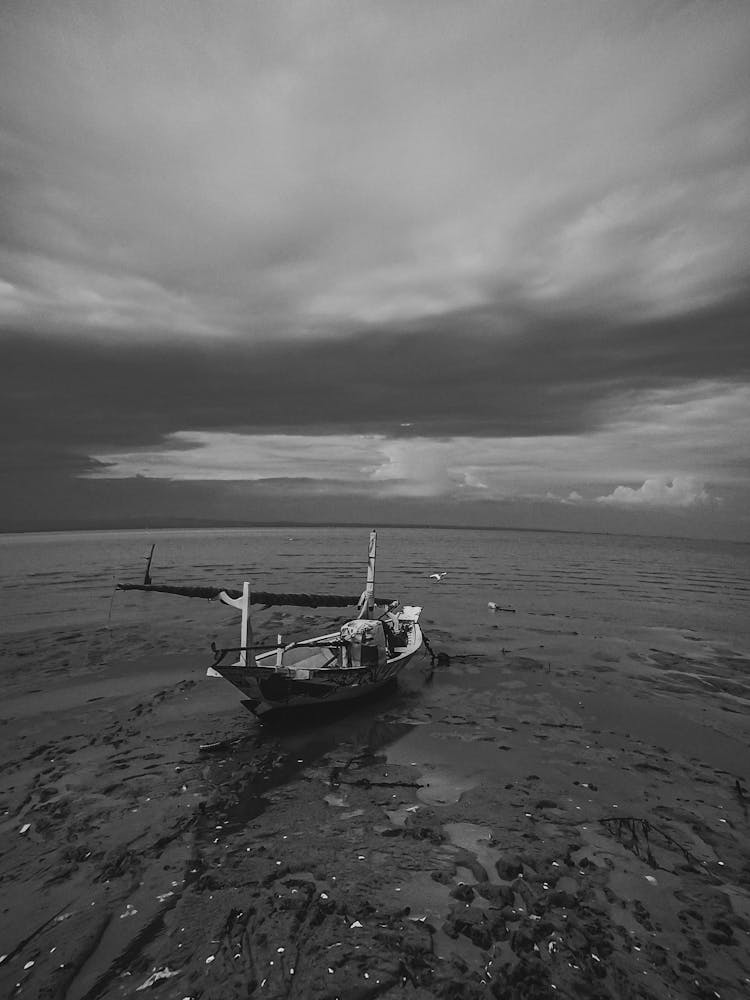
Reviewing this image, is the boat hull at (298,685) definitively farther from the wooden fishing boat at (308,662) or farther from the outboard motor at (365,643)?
the outboard motor at (365,643)

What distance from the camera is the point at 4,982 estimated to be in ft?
26.7

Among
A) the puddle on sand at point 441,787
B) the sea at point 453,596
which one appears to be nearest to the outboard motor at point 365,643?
the puddle on sand at point 441,787

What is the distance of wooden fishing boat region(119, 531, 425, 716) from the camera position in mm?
18109

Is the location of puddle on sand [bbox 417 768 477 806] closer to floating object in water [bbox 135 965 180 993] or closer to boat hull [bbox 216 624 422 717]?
boat hull [bbox 216 624 422 717]

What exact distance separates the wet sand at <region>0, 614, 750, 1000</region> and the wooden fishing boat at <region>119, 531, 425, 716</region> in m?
1.34

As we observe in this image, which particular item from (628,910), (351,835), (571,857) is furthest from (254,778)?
(628,910)

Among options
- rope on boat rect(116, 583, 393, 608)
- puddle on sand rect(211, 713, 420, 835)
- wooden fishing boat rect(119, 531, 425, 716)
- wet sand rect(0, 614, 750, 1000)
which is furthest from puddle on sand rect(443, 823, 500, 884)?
rope on boat rect(116, 583, 393, 608)

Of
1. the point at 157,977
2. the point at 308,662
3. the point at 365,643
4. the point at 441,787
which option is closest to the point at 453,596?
the point at 365,643

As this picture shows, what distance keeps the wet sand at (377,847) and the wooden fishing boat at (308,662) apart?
1.34 meters

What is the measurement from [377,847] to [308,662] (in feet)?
37.6

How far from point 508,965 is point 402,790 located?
22.3ft

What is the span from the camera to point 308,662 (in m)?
22.9

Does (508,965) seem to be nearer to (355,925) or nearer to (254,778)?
(355,925)

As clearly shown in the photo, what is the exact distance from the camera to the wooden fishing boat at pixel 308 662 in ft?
59.4
